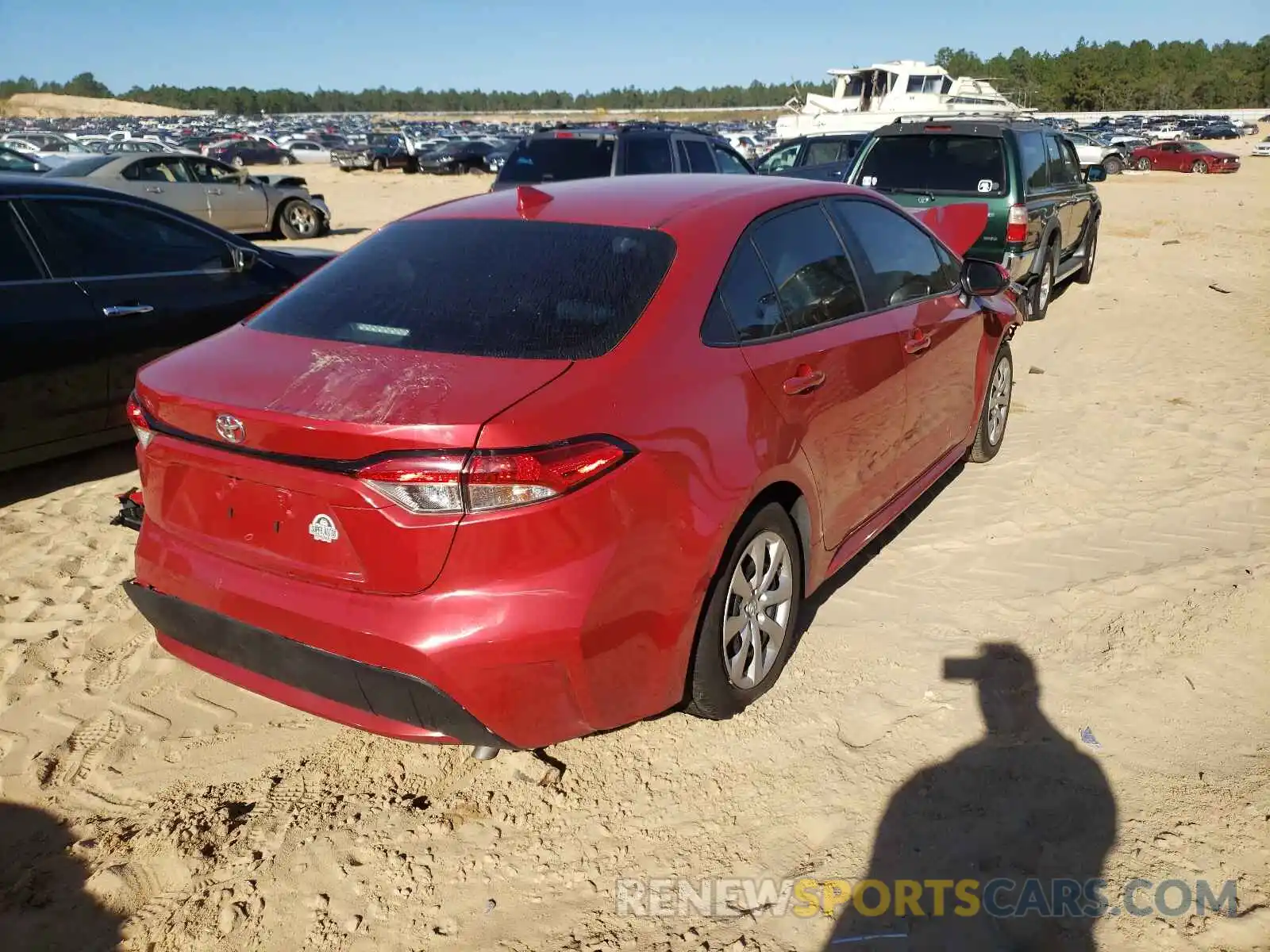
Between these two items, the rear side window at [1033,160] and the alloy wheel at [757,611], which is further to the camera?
the rear side window at [1033,160]

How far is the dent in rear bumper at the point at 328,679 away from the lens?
2.38 m

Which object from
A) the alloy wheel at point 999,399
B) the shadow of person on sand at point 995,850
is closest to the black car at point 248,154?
the alloy wheel at point 999,399

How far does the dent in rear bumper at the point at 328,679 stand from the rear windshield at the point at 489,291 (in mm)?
854

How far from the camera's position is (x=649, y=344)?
264cm

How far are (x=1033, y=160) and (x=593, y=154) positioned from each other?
4383mm

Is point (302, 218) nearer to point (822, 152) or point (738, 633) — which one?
point (822, 152)

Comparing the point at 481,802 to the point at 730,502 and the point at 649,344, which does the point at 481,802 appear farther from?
the point at 649,344

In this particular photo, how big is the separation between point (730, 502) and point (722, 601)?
31 cm

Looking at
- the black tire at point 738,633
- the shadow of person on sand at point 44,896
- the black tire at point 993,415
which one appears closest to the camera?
the shadow of person on sand at point 44,896

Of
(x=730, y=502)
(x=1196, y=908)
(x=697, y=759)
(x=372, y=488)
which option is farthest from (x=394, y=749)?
(x=1196, y=908)

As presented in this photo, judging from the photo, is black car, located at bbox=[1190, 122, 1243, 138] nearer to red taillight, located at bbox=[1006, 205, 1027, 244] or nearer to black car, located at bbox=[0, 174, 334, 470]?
red taillight, located at bbox=[1006, 205, 1027, 244]

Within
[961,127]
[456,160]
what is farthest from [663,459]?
[456,160]

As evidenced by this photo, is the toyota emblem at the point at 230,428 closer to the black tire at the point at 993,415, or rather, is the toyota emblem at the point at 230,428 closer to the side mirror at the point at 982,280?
the side mirror at the point at 982,280

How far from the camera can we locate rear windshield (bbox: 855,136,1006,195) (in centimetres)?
874
